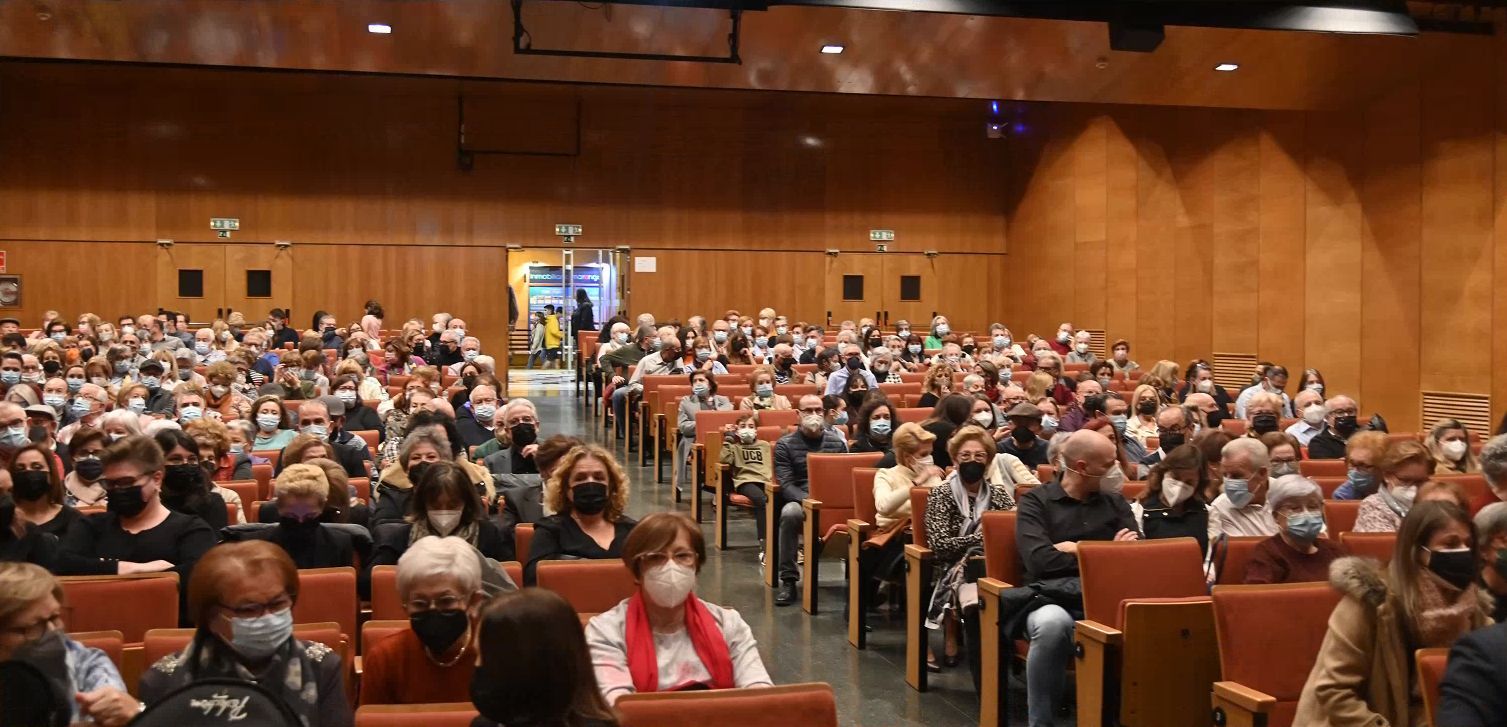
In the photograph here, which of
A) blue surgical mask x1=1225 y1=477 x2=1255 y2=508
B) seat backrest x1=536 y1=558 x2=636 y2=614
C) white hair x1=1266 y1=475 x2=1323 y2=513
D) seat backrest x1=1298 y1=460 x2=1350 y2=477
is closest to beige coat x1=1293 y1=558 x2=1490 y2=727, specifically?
white hair x1=1266 y1=475 x2=1323 y2=513

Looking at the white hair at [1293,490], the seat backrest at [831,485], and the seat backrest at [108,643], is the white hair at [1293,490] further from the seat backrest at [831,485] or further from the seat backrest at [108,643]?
the seat backrest at [108,643]

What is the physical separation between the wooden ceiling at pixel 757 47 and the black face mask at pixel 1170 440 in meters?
6.19

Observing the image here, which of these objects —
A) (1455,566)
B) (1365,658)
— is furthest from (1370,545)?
(1365,658)

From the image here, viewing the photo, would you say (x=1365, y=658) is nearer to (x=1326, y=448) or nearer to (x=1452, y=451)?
(x=1452, y=451)

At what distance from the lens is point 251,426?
7.92 metres

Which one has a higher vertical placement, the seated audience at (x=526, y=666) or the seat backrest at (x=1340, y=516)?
the seated audience at (x=526, y=666)

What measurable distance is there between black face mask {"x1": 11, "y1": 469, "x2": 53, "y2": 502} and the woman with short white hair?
264 cm

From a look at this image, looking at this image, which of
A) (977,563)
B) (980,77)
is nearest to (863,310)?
(980,77)

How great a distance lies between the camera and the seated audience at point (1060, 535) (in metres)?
5.14

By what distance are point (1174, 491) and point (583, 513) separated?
8.59 ft

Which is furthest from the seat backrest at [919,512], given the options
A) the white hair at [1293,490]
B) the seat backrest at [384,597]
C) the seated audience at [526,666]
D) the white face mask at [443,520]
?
the seated audience at [526,666]

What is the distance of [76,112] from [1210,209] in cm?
1679

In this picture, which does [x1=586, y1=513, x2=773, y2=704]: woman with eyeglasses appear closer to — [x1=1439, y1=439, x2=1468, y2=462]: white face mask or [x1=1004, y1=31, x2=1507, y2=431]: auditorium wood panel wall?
[x1=1439, y1=439, x2=1468, y2=462]: white face mask

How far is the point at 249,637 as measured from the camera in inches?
115
